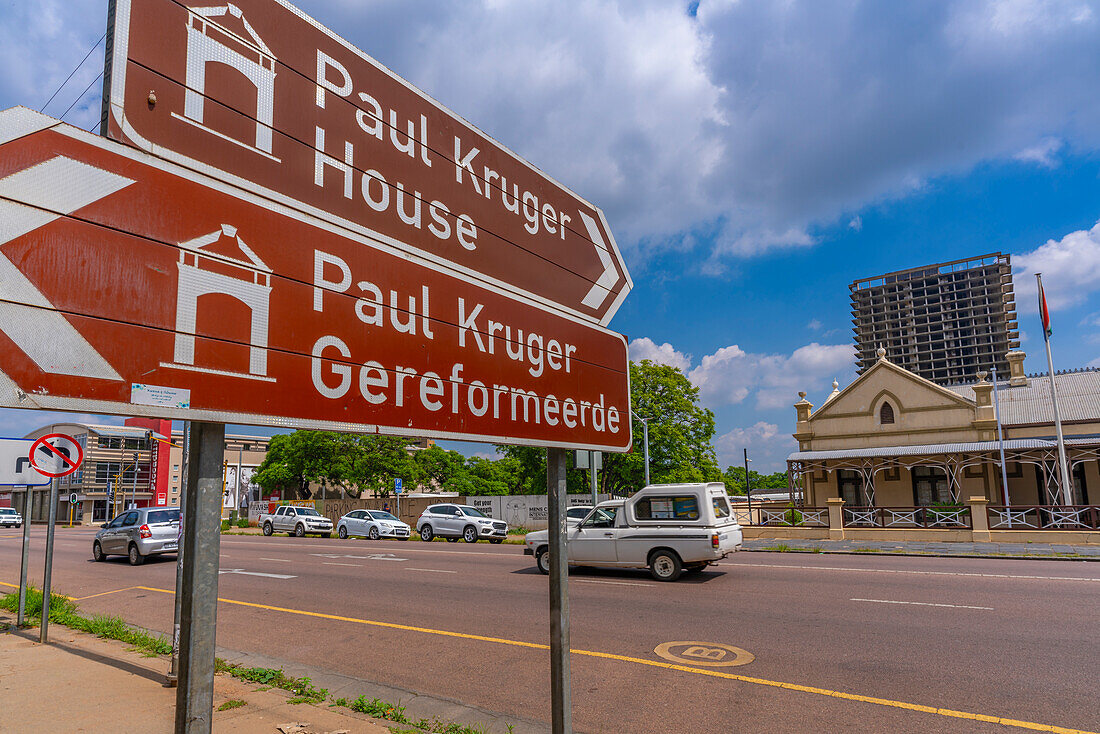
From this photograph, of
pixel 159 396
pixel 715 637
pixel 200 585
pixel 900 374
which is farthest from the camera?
pixel 900 374

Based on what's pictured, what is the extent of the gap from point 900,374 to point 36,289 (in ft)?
122

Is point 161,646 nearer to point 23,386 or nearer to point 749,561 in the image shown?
point 23,386

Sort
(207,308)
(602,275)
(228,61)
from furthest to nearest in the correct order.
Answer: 1. (602,275)
2. (228,61)
3. (207,308)

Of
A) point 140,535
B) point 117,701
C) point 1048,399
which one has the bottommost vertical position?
point 117,701

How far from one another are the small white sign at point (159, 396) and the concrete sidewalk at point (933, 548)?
21.5 metres

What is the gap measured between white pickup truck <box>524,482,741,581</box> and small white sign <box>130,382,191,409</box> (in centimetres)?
1214

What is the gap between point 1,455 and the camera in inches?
401

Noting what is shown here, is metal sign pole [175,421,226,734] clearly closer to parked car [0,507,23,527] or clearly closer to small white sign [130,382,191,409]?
small white sign [130,382,191,409]

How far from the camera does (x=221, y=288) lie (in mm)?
1752

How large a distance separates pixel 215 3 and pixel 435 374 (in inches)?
52.1

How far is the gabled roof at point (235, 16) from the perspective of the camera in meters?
1.88

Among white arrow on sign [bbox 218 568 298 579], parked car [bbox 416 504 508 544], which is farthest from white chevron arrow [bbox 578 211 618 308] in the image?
parked car [bbox 416 504 508 544]

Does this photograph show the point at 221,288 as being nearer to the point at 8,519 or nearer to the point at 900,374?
the point at 900,374

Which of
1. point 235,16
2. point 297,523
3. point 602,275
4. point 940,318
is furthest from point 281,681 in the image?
point 940,318
